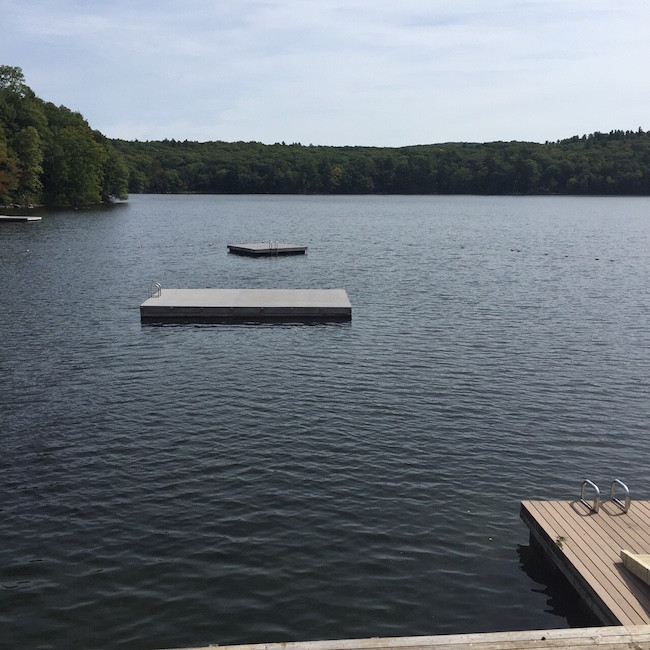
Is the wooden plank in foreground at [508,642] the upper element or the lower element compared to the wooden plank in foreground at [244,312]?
upper

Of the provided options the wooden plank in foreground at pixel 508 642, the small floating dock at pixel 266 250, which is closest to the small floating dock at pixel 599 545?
the wooden plank in foreground at pixel 508 642

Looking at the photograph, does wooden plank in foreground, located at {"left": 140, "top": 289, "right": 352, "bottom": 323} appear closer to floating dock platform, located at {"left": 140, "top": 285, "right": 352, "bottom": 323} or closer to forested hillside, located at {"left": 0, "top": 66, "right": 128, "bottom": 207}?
floating dock platform, located at {"left": 140, "top": 285, "right": 352, "bottom": 323}

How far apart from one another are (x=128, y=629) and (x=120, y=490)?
4939mm

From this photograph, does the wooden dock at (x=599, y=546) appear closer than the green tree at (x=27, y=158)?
Yes

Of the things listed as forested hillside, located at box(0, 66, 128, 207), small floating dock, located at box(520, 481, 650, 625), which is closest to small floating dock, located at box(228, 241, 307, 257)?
small floating dock, located at box(520, 481, 650, 625)

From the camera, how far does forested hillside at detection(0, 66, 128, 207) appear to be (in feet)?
357

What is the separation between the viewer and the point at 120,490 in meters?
15.6

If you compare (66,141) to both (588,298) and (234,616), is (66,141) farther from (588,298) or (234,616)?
(234,616)

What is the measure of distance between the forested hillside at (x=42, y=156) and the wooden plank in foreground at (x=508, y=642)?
108 meters

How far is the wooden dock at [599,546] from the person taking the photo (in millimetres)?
10508

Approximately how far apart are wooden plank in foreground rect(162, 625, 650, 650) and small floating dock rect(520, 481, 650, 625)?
4.76 feet

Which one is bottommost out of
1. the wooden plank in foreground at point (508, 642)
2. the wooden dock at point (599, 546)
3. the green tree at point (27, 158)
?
the wooden dock at point (599, 546)

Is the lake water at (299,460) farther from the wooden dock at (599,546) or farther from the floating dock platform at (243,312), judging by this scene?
the floating dock platform at (243,312)

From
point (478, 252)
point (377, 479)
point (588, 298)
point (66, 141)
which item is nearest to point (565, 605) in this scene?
point (377, 479)
